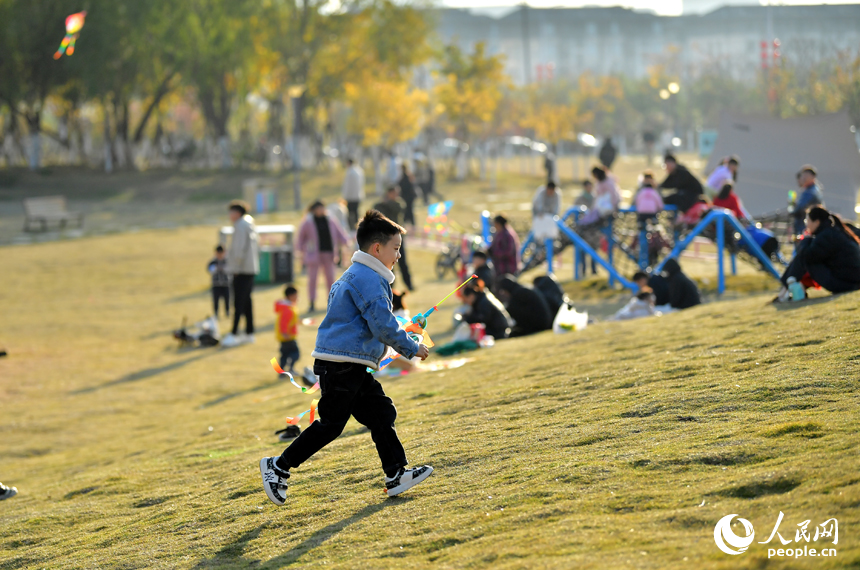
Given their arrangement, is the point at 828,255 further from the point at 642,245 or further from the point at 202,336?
the point at 202,336

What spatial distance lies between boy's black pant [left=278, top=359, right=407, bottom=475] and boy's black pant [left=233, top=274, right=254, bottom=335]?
8.38 metres

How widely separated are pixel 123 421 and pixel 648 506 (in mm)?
7176

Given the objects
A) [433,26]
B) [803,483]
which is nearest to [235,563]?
[803,483]

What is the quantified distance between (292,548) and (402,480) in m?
0.75

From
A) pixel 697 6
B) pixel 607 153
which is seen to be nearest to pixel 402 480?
pixel 607 153

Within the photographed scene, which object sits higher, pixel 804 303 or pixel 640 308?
pixel 804 303

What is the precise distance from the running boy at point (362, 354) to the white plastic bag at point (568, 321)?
21.8 feet

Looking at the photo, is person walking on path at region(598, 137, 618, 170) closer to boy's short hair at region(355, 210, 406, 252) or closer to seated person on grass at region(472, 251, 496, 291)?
seated person on grass at region(472, 251, 496, 291)

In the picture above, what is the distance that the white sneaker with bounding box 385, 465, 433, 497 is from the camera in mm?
5070

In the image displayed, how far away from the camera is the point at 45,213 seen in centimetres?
2986

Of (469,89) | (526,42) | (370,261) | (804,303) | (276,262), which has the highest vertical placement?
(526,42)

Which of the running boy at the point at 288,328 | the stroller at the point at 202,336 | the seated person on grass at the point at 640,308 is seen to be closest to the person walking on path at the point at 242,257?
the stroller at the point at 202,336

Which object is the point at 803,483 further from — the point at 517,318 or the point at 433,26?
the point at 433,26

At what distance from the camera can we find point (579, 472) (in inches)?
191
